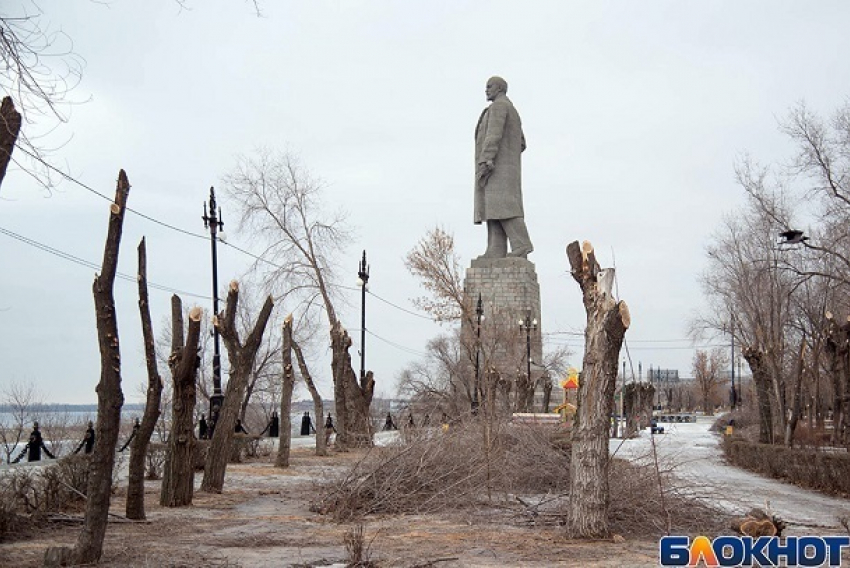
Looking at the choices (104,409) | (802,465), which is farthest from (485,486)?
(802,465)

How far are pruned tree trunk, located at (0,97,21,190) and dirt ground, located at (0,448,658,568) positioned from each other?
3264 mm

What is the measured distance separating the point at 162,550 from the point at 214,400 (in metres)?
11.5

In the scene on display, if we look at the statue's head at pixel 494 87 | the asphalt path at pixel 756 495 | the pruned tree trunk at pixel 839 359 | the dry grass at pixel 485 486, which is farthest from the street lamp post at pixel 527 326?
the dry grass at pixel 485 486

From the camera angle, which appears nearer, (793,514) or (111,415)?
(111,415)

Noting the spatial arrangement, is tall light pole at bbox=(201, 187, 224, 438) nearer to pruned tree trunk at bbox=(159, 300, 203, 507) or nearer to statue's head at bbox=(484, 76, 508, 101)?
pruned tree trunk at bbox=(159, 300, 203, 507)

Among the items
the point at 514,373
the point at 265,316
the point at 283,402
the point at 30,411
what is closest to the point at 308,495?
the point at 265,316

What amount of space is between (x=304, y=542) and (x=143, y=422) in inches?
103

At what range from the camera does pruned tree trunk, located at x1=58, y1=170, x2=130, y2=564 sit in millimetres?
7082

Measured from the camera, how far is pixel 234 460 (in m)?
19.4

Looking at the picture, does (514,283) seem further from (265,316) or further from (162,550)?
(162,550)

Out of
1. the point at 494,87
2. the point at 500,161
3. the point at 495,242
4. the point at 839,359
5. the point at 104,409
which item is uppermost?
the point at 494,87

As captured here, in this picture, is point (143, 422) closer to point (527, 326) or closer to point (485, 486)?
point (485, 486)

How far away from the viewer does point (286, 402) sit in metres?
17.2

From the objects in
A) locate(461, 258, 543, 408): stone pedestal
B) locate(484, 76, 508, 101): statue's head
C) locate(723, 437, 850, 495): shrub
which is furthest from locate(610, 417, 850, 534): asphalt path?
locate(484, 76, 508, 101): statue's head
